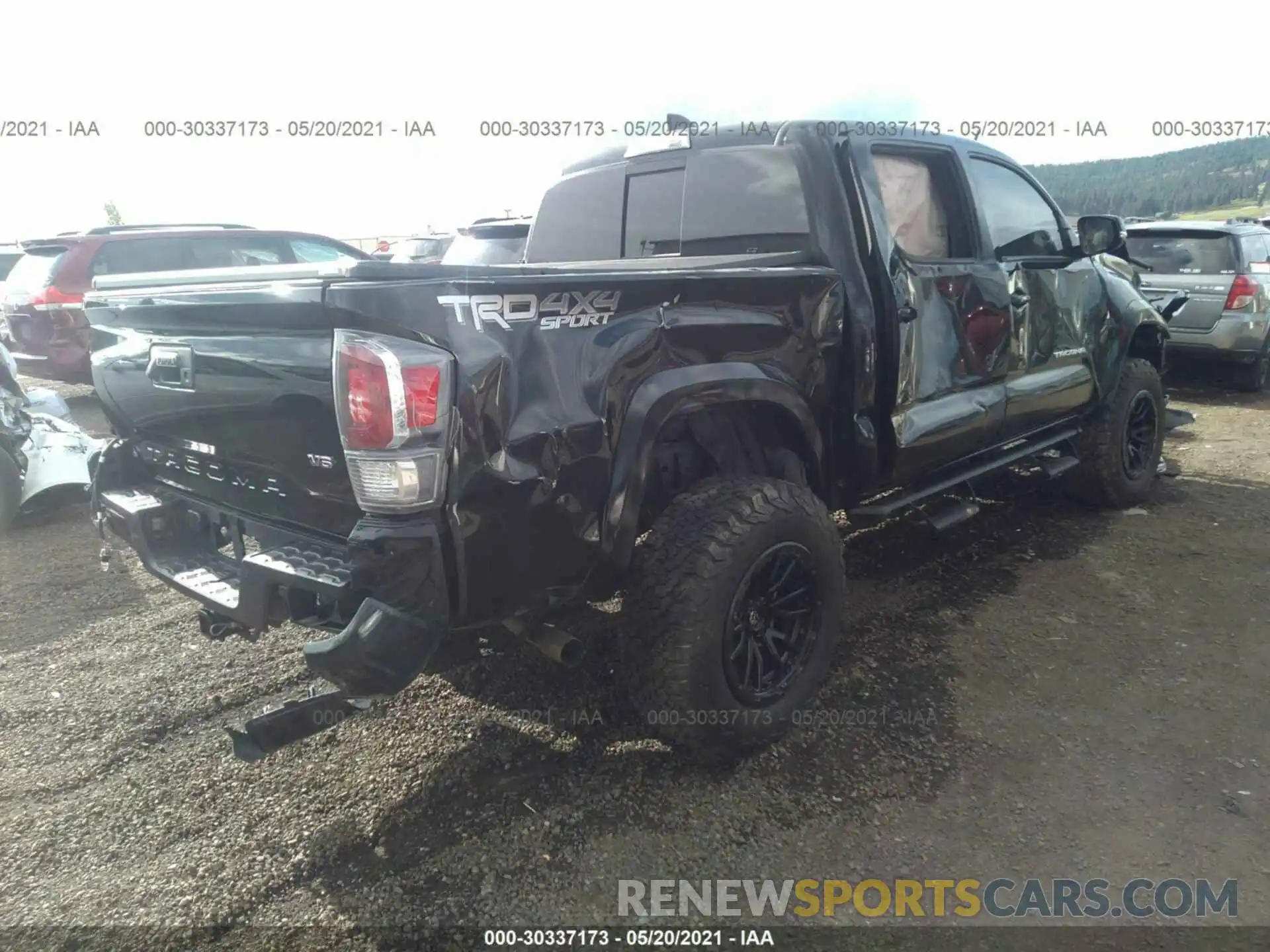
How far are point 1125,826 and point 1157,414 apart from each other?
11.6 ft

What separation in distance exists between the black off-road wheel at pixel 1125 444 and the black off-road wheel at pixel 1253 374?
408 cm

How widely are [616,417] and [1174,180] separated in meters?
14.3

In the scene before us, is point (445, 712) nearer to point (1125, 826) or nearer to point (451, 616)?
point (451, 616)

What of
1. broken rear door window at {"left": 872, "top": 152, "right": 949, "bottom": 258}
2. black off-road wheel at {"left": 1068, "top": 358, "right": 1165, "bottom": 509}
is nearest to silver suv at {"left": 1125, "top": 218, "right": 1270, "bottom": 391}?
black off-road wheel at {"left": 1068, "top": 358, "right": 1165, "bottom": 509}

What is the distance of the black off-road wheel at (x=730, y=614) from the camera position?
8.43ft

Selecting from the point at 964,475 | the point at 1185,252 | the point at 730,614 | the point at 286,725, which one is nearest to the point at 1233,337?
the point at 1185,252

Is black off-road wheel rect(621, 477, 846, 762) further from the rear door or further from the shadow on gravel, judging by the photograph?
the rear door

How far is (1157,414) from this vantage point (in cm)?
526

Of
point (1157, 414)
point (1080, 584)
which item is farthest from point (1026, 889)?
point (1157, 414)

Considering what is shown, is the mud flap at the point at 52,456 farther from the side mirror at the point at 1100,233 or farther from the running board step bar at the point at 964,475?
the side mirror at the point at 1100,233

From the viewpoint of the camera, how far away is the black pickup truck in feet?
6.98

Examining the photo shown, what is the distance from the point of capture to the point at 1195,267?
8523mm

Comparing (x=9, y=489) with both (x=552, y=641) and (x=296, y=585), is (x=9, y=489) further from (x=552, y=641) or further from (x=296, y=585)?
(x=552, y=641)

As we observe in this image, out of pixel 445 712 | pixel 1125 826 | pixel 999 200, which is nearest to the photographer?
pixel 1125 826
